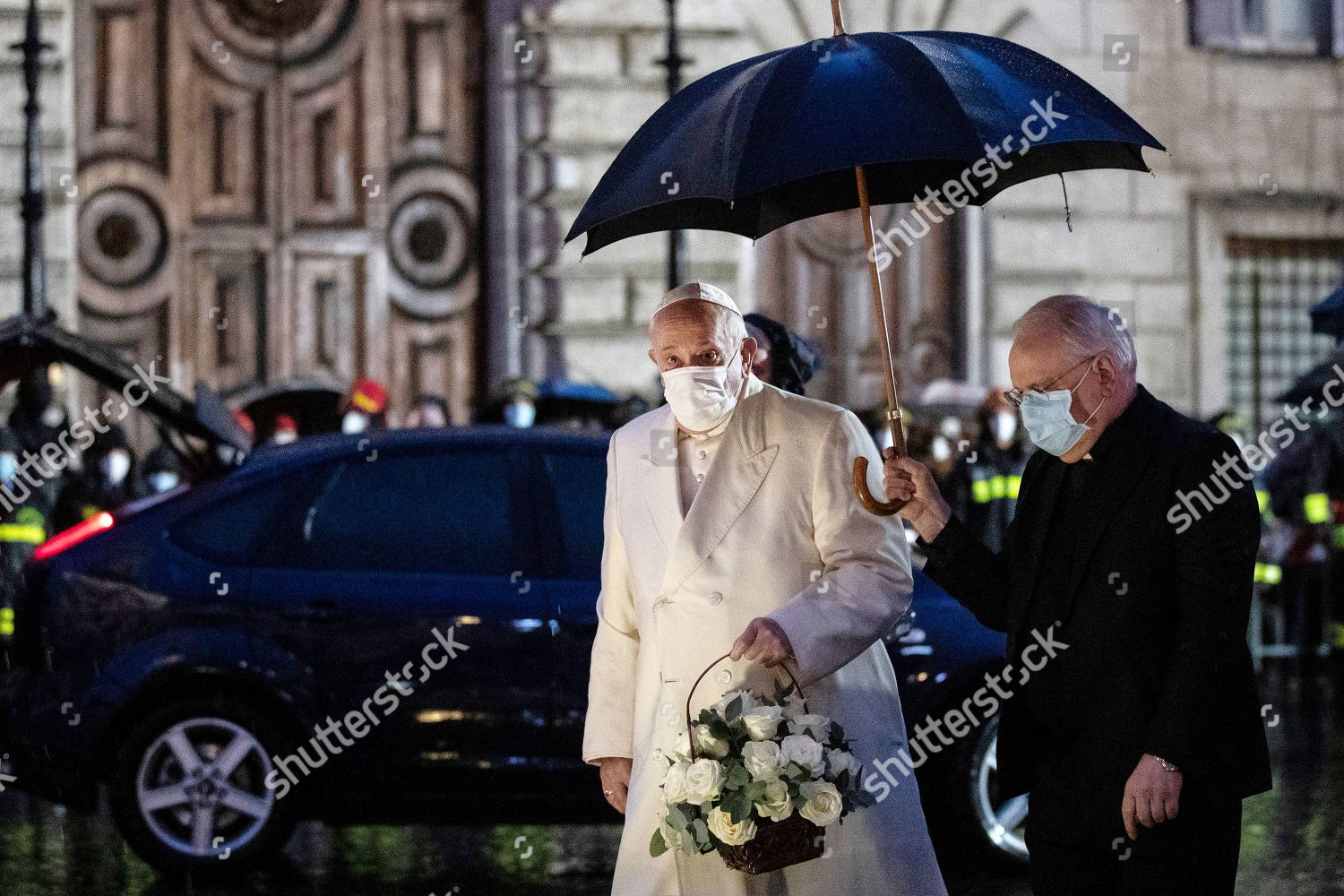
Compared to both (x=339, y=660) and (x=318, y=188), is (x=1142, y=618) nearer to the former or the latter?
(x=339, y=660)

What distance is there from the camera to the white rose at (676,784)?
448 centimetres

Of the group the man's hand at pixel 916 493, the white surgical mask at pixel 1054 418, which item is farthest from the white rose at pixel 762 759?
the white surgical mask at pixel 1054 418

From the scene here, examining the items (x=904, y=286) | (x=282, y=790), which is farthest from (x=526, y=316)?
(x=282, y=790)

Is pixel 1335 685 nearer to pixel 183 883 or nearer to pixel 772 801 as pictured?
pixel 183 883

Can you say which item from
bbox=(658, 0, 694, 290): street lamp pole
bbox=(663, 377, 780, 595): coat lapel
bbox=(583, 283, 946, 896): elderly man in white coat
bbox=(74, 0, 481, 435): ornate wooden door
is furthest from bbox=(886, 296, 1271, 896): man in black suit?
bbox=(74, 0, 481, 435): ornate wooden door

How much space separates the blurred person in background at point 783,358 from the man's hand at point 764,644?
2.71m

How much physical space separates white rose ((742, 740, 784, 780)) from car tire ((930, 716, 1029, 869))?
146 inches

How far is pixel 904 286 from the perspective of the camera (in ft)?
62.3

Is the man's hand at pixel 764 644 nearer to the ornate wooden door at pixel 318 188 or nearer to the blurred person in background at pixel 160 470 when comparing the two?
the blurred person in background at pixel 160 470

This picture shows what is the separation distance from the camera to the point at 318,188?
18.6 metres

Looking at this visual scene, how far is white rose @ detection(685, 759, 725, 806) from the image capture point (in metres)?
4.43

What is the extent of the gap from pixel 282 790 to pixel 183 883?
1.56 feet

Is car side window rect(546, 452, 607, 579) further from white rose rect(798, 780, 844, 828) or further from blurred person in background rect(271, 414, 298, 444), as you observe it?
blurred person in background rect(271, 414, 298, 444)

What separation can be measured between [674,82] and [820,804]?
12.9 meters
